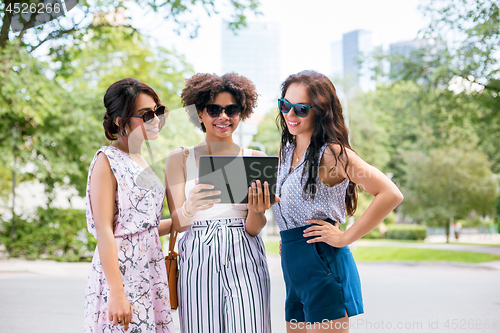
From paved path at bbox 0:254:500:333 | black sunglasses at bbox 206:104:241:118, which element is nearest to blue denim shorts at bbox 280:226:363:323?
black sunglasses at bbox 206:104:241:118

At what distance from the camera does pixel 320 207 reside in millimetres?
2307

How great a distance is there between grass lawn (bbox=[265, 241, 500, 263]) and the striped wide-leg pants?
41.6 ft

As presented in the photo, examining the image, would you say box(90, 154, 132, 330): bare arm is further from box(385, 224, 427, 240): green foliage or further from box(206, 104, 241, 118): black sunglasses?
box(385, 224, 427, 240): green foliage

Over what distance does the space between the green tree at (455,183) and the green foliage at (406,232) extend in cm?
370

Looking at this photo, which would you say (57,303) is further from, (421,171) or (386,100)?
(421,171)

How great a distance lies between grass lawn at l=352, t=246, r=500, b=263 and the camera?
13.3 meters

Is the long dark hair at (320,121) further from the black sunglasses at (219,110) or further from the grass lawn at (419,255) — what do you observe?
the grass lawn at (419,255)

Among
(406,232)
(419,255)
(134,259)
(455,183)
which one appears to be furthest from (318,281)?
(406,232)

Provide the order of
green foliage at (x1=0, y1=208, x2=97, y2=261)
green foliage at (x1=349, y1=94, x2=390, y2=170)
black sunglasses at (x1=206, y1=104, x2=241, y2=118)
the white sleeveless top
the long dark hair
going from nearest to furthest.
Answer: the long dark hair, the white sleeveless top, black sunglasses at (x1=206, y1=104, x2=241, y2=118), green foliage at (x1=0, y1=208, x2=97, y2=261), green foliage at (x1=349, y1=94, x2=390, y2=170)

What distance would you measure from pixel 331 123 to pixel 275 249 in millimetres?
16711

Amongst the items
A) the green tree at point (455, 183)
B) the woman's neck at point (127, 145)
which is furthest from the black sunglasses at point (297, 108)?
the green tree at point (455, 183)

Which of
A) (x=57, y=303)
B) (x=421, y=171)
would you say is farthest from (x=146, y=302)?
(x=421, y=171)

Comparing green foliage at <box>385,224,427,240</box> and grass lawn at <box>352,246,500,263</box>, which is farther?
green foliage at <box>385,224,427,240</box>

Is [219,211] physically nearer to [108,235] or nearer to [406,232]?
[108,235]
